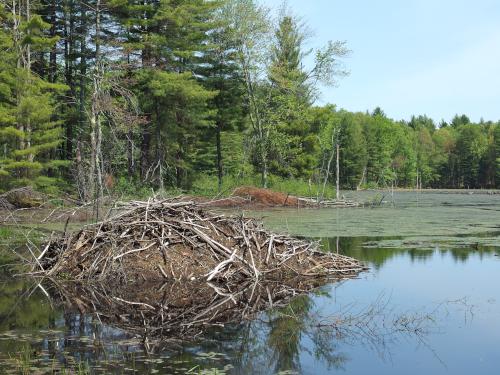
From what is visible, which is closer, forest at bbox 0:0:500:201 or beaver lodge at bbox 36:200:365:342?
beaver lodge at bbox 36:200:365:342

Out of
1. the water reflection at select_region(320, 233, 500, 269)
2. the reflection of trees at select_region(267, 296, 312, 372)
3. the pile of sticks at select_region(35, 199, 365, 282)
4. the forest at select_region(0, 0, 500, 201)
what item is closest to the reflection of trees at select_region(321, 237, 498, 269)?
the water reflection at select_region(320, 233, 500, 269)

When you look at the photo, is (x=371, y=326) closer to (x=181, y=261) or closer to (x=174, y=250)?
(x=181, y=261)

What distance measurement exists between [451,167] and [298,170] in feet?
219

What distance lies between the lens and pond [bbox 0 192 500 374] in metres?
5.44

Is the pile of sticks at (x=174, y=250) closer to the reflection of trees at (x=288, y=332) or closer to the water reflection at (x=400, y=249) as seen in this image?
the reflection of trees at (x=288, y=332)

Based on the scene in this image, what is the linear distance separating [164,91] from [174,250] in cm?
1879

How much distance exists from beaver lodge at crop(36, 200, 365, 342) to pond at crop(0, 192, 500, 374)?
62 centimetres

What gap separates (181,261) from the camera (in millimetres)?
9930

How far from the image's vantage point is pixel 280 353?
5.84 meters

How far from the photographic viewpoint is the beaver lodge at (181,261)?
8.75 meters

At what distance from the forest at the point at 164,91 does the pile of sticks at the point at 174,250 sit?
393 inches

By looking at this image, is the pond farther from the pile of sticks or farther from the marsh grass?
the marsh grass

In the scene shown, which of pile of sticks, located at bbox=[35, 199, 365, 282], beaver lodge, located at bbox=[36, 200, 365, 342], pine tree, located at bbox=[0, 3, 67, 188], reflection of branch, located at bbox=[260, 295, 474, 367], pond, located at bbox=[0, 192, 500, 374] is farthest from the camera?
pine tree, located at bbox=[0, 3, 67, 188]

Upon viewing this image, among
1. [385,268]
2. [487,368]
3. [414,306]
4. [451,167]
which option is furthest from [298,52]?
[451,167]
